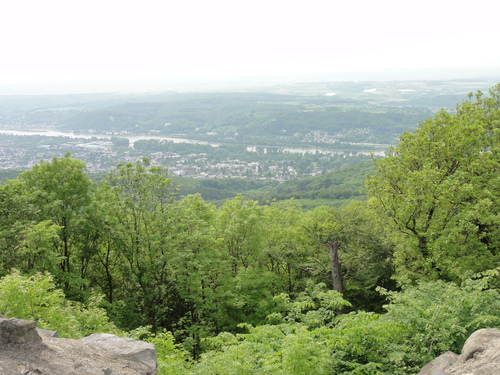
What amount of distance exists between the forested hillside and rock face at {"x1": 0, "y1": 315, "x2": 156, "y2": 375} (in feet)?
6.17

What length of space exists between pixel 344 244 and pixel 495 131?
11.5 m

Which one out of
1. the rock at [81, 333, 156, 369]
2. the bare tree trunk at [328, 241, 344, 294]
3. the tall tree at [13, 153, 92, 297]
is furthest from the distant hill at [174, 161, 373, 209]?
the rock at [81, 333, 156, 369]

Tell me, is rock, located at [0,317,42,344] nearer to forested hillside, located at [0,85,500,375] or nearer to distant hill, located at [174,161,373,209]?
forested hillside, located at [0,85,500,375]

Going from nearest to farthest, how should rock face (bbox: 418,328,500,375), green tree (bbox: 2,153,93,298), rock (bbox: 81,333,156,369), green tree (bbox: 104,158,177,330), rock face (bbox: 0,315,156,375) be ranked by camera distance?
1. rock face (bbox: 0,315,156,375)
2. rock face (bbox: 418,328,500,375)
3. rock (bbox: 81,333,156,369)
4. green tree (bbox: 2,153,93,298)
5. green tree (bbox: 104,158,177,330)

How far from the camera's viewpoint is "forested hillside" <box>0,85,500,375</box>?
1141 cm

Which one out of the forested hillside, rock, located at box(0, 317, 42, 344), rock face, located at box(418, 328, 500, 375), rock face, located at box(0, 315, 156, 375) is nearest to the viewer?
rock face, located at box(0, 315, 156, 375)

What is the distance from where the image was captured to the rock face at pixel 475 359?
8.89 meters

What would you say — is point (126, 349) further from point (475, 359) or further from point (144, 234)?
point (144, 234)

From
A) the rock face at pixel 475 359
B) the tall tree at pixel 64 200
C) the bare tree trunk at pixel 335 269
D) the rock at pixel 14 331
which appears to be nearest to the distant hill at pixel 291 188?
the bare tree trunk at pixel 335 269

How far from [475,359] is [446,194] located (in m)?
9.61

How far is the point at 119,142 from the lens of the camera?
19925cm

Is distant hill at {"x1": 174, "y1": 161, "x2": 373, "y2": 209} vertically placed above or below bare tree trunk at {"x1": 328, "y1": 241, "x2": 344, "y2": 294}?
below

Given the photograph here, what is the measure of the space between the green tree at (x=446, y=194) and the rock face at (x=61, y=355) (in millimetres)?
12981

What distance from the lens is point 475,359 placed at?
932cm
